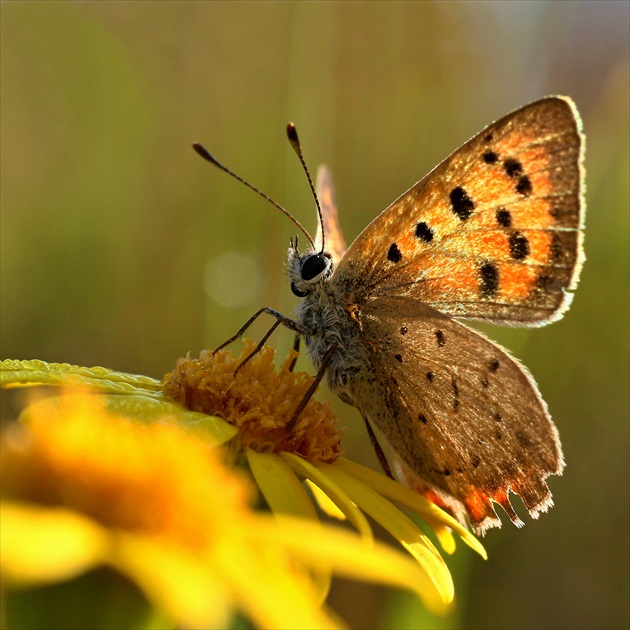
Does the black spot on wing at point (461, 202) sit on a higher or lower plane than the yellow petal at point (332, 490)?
higher

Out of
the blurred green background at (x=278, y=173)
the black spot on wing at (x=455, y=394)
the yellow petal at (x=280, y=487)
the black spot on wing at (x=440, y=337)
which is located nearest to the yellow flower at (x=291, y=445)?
the yellow petal at (x=280, y=487)

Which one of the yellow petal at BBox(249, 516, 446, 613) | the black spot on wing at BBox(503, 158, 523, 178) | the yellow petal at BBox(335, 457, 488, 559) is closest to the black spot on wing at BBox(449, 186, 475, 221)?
the black spot on wing at BBox(503, 158, 523, 178)

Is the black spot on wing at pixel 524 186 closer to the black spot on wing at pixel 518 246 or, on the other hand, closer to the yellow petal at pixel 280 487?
the black spot on wing at pixel 518 246

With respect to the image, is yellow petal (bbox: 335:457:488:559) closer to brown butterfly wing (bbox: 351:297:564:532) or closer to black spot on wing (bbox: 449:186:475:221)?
brown butterfly wing (bbox: 351:297:564:532)

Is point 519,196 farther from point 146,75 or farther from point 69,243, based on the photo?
point 146,75

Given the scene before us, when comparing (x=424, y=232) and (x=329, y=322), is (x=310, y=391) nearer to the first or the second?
(x=329, y=322)
